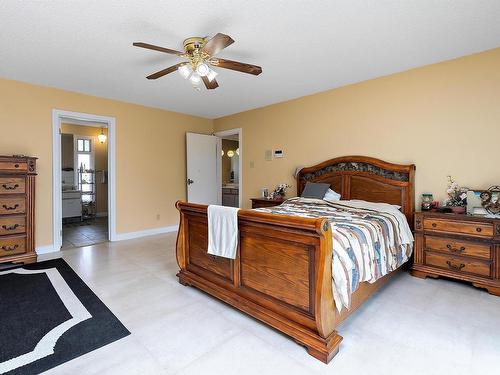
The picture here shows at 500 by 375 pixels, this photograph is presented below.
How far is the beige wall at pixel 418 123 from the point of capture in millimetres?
2803

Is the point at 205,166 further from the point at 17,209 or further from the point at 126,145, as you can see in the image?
the point at 17,209

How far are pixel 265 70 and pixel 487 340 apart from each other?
127 inches

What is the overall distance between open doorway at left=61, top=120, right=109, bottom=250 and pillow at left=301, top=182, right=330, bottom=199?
4.61 m

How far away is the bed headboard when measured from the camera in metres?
3.21

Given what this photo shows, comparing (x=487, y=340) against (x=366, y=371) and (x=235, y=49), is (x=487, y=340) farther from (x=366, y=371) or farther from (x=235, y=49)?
(x=235, y=49)

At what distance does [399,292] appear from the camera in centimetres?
255

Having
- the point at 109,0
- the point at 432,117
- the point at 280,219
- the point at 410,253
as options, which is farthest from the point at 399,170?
the point at 109,0

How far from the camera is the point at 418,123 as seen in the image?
3.21m

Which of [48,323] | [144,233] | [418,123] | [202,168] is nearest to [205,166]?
[202,168]

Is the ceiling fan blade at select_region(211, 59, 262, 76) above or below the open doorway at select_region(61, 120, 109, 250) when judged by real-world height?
above

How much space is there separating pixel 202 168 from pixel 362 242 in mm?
4300

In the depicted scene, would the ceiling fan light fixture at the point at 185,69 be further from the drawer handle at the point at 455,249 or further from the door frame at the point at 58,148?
the drawer handle at the point at 455,249

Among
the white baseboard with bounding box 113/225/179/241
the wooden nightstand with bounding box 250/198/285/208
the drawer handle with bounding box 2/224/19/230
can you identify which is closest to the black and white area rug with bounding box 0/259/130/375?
the drawer handle with bounding box 2/224/19/230

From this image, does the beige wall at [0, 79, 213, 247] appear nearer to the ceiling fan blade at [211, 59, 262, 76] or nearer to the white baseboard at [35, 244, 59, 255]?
the white baseboard at [35, 244, 59, 255]
